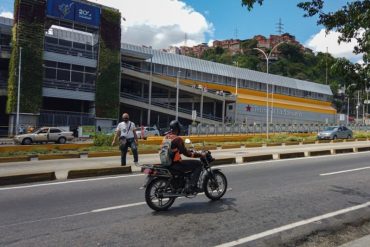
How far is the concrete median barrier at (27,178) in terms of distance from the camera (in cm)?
1102

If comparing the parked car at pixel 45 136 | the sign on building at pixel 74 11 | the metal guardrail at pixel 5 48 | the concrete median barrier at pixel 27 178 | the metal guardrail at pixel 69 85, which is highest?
the sign on building at pixel 74 11

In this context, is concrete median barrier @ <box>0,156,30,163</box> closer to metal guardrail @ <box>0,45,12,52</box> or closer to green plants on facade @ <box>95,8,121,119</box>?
metal guardrail @ <box>0,45,12,52</box>

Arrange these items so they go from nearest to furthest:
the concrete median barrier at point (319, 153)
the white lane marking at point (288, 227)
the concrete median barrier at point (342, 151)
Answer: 1. the white lane marking at point (288, 227)
2. the concrete median barrier at point (319, 153)
3. the concrete median barrier at point (342, 151)

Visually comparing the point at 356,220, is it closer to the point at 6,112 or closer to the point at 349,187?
the point at 349,187

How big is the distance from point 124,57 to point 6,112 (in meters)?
18.5

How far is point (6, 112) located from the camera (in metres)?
43.0

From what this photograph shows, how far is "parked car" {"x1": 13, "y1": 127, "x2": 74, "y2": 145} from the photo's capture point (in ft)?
112

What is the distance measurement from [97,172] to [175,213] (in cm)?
561

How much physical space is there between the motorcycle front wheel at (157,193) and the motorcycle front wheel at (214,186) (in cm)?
99

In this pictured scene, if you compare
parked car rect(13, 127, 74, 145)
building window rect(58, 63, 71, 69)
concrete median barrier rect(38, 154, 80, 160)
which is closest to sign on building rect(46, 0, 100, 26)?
building window rect(58, 63, 71, 69)

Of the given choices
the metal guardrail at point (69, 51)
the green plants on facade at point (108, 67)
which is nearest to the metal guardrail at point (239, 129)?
the green plants on facade at point (108, 67)

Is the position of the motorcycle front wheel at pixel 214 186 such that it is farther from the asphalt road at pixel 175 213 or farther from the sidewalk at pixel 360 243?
the sidewalk at pixel 360 243

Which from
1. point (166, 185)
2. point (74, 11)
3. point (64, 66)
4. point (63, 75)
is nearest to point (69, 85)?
point (63, 75)

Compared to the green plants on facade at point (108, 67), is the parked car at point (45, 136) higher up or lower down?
lower down
